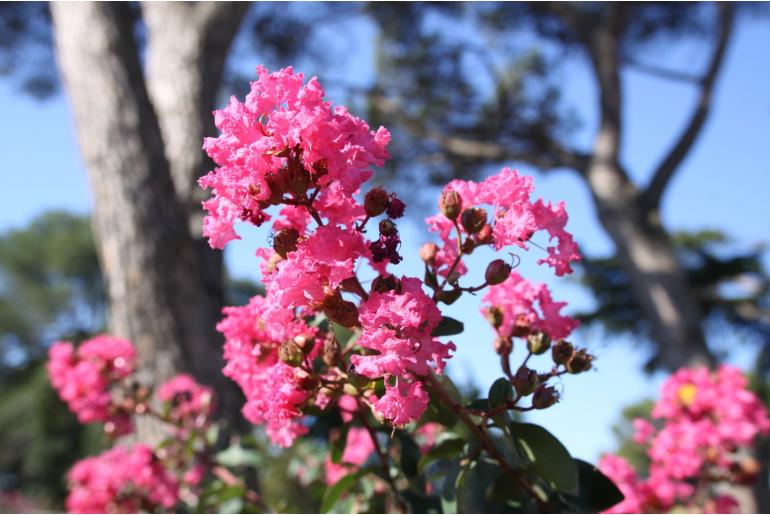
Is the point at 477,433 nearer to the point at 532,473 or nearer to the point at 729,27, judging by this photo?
the point at 532,473

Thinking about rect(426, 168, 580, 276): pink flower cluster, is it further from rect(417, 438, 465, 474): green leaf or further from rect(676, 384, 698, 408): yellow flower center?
rect(676, 384, 698, 408): yellow flower center

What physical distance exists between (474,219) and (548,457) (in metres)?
0.24

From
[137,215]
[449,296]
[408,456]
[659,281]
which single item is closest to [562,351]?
[449,296]

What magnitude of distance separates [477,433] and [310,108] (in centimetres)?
34

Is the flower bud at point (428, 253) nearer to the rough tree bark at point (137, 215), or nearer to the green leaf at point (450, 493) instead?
the green leaf at point (450, 493)

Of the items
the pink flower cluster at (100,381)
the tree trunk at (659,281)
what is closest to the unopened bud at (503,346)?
the pink flower cluster at (100,381)

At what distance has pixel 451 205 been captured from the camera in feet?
2.30

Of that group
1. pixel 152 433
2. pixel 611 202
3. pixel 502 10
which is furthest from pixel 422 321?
pixel 502 10

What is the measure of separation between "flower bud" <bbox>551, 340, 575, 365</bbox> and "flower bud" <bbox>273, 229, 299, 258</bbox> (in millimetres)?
281

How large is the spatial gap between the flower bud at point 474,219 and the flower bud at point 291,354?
20 cm

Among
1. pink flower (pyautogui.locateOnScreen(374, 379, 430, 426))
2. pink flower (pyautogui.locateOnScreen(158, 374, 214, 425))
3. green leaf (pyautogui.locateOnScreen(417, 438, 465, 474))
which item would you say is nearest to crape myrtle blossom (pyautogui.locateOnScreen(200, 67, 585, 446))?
pink flower (pyautogui.locateOnScreen(374, 379, 430, 426))

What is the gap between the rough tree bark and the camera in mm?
2006

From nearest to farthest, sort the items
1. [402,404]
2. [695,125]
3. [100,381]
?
[402,404]
[100,381]
[695,125]

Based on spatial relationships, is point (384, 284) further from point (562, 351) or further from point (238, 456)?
point (238, 456)
